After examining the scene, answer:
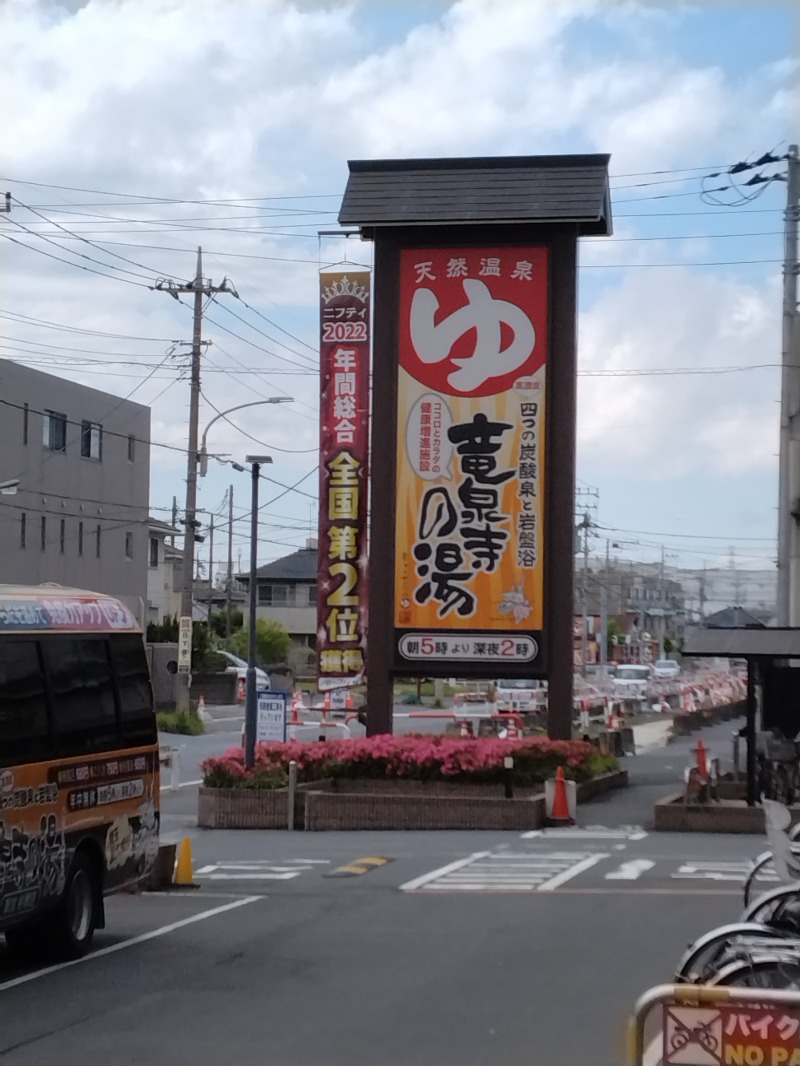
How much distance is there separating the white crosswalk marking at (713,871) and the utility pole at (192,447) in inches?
960

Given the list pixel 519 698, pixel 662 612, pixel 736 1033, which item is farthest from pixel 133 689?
pixel 662 612

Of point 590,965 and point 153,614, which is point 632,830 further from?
point 153,614

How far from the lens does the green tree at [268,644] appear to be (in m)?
73.6

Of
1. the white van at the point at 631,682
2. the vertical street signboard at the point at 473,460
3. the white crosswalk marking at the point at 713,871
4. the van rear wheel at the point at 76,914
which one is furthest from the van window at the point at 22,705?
the white van at the point at 631,682

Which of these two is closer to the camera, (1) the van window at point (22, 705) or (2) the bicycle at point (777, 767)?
(1) the van window at point (22, 705)

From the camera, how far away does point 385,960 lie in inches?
429

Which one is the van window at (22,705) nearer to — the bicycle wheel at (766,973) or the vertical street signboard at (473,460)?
the bicycle wheel at (766,973)

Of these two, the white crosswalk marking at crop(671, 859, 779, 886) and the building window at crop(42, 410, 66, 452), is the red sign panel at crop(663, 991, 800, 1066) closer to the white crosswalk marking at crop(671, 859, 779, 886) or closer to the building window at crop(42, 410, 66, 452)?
the white crosswalk marking at crop(671, 859, 779, 886)

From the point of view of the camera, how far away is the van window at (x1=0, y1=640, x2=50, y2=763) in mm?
10461

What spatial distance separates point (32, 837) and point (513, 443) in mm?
15256

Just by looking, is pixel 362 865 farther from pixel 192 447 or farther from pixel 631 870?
pixel 192 447

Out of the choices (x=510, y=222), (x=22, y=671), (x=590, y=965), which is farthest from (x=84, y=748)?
(x=510, y=222)

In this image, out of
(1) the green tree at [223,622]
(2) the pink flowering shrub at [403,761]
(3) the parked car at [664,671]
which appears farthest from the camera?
(1) the green tree at [223,622]

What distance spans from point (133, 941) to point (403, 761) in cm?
1146
